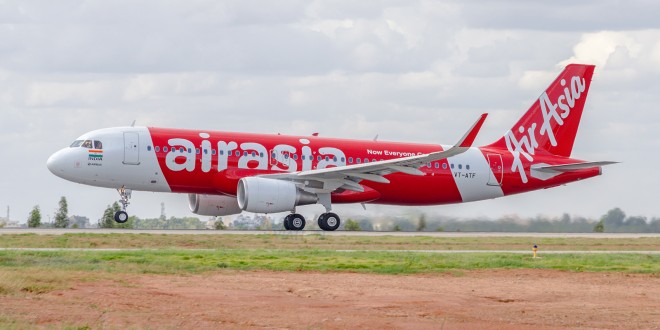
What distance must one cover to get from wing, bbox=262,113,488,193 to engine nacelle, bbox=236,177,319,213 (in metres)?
0.67

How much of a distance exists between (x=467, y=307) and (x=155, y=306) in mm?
5777

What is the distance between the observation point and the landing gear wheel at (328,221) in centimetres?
4828

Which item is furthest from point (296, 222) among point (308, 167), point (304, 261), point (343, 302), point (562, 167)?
point (343, 302)

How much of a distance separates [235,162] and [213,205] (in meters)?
3.99

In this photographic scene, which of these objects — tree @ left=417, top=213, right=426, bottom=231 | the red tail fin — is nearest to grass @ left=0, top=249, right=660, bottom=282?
tree @ left=417, top=213, right=426, bottom=231

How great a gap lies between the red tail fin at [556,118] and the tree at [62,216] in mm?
18464

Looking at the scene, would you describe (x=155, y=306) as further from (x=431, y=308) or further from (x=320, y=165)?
(x=320, y=165)

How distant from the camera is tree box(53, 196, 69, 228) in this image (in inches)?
2111

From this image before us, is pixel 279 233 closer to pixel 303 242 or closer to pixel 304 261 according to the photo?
pixel 303 242

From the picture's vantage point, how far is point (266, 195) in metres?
45.5

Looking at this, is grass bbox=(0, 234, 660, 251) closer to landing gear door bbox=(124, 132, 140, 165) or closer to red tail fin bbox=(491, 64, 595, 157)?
landing gear door bbox=(124, 132, 140, 165)

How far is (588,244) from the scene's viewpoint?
4309 cm

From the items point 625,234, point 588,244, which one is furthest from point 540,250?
point 625,234

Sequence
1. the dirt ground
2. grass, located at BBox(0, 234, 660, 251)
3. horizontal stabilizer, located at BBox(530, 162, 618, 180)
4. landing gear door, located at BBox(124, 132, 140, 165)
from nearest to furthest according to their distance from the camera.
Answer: the dirt ground → grass, located at BBox(0, 234, 660, 251) → landing gear door, located at BBox(124, 132, 140, 165) → horizontal stabilizer, located at BBox(530, 162, 618, 180)
